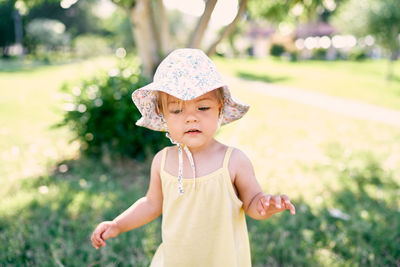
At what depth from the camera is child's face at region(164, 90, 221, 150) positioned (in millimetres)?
1507

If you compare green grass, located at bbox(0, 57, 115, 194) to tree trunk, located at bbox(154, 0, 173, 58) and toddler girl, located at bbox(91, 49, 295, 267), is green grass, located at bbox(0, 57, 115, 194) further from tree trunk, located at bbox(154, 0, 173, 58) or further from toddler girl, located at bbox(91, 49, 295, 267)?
toddler girl, located at bbox(91, 49, 295, 267)

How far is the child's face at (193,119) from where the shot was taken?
151 cm

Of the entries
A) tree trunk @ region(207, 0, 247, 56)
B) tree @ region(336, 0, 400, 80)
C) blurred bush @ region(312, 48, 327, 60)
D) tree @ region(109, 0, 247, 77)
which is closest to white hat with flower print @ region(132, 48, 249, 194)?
tree @ region(109, 0, 247, 77)

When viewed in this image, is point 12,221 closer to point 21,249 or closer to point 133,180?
point 21,249

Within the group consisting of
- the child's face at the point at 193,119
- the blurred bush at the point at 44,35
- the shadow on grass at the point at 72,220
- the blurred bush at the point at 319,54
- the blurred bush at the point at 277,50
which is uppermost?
the blurred bush at the point at 44,35

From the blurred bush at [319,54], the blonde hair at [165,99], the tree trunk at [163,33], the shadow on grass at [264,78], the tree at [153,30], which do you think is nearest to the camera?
the blonde hair at [165,99]

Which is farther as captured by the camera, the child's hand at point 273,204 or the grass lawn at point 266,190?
the grass lawn at point 266,190

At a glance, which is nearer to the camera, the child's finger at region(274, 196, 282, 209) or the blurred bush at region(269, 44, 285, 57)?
the child's finger at region(274, 196, 282, 209)

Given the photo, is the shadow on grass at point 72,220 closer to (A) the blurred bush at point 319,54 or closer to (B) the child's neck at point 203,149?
(B) the child's neck at point 203,149

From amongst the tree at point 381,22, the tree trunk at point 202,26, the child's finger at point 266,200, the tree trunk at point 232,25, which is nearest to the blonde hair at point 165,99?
the child's finger at point 266,200

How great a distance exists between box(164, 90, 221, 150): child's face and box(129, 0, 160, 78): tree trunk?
10.9 ft

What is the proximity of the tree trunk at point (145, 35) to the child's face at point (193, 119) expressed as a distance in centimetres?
332

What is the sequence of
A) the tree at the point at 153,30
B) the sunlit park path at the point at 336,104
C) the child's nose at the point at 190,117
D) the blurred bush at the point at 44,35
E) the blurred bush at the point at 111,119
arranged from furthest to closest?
the blurred bush at the point at 44,35 → the sunlit park path at the point at 336,104 → the tree at the point at 153,30 → the blurred bush at the point at 111,119 → the child's nose at the point at 190,117

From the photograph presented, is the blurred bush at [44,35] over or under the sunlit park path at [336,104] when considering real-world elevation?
over
